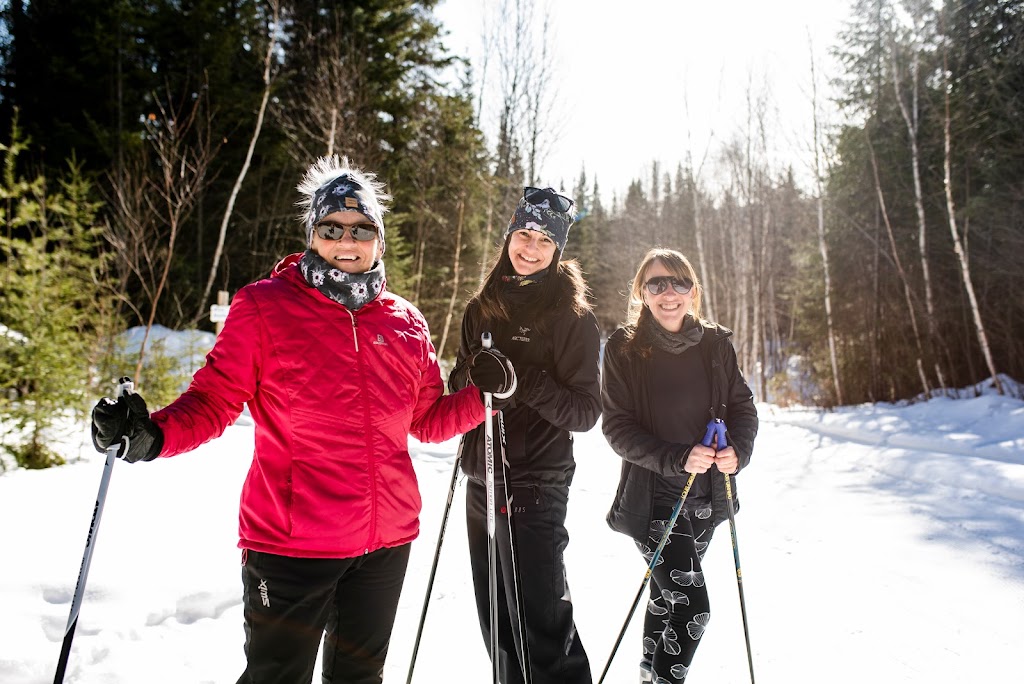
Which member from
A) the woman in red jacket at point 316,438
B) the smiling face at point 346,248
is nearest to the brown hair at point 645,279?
the woman in red jacket at point 316,438

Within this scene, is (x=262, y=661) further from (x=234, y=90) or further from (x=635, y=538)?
(x=234, y=90)

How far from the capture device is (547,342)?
7.78 feet

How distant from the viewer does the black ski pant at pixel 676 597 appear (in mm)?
2369

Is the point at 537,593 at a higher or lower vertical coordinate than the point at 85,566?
lower

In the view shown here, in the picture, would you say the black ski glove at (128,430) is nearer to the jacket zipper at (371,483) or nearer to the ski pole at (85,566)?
→ the ski pole at (85,566)

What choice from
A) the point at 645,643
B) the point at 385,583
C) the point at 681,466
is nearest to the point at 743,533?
the point at 645,643

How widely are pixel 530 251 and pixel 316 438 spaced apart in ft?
3.96

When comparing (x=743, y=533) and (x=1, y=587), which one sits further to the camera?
(x=743, y=533)

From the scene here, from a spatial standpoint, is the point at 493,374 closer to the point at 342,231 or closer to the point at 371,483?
the point at 371,483

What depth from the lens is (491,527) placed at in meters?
2.11

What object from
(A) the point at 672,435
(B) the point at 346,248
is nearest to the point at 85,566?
(B) the point at 346,248

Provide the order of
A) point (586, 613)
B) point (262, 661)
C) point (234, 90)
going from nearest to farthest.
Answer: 1. point (262, 661)
2. point (586, 613)
3. point (234, 90)

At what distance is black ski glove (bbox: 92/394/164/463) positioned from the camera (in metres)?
1.56

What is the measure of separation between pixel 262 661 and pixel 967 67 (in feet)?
49.9
